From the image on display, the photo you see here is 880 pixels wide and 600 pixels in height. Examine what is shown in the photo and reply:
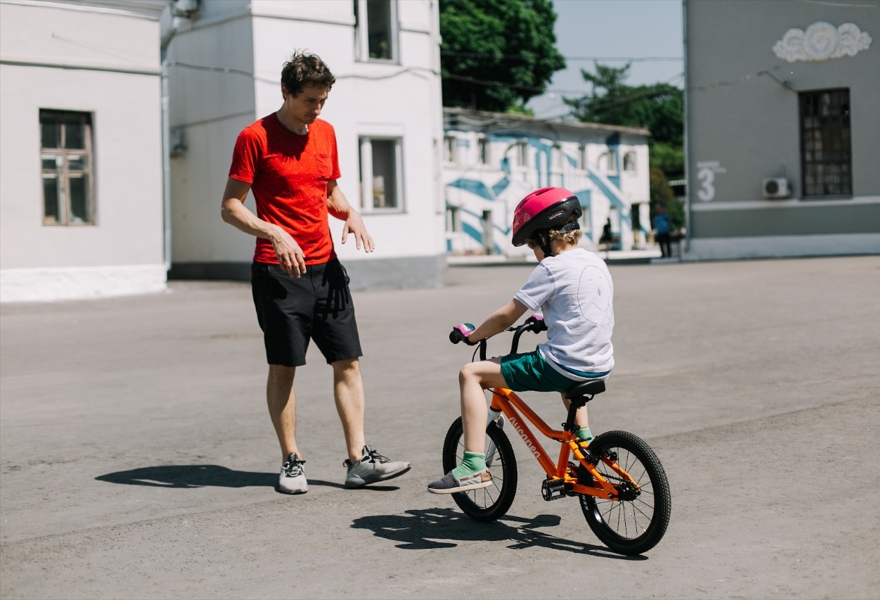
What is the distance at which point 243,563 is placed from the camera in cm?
474

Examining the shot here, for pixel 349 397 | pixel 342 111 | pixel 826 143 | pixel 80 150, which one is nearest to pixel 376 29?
→ pixel 342 111

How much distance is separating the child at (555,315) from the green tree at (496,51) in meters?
56.8

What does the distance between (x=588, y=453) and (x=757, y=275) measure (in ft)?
59.0

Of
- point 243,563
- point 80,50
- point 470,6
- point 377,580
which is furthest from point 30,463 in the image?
point 470,6

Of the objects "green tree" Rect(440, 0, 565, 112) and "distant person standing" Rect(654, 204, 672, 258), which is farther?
"green tree" Rect(440, 0, 565, 112)

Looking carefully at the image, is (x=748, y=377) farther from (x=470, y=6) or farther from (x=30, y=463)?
(x=470, y=6)

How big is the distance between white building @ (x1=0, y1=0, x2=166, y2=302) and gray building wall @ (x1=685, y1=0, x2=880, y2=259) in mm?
14366

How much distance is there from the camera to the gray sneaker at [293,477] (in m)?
6.04

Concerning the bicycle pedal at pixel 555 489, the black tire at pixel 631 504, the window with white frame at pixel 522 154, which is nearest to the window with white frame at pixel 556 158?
the window with white frame at pixel 522 154

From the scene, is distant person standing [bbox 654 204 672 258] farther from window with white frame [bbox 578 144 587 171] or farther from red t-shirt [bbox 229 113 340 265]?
red t-shirt [bbox 229 113 340 265]

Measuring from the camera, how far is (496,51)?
209 feet

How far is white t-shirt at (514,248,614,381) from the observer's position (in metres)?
4.79

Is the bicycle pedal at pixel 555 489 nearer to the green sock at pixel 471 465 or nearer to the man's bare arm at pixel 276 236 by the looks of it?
the green sock at pixel 471 465

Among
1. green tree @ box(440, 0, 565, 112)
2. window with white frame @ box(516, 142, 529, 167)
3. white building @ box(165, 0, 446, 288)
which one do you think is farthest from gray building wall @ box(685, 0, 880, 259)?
green tree @ box(440, 0, 565, 112)
